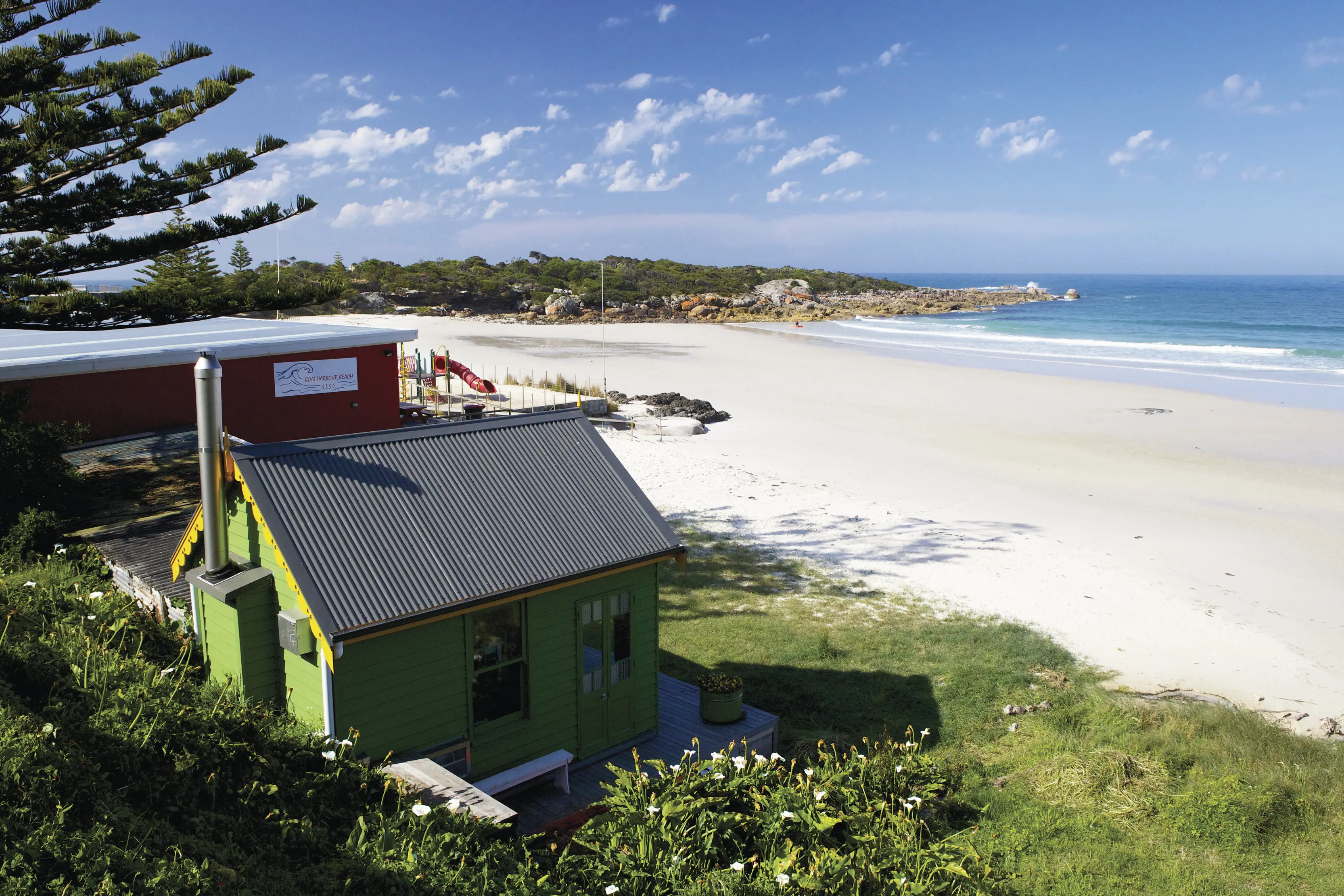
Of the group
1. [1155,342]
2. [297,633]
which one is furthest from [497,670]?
[1155,342]

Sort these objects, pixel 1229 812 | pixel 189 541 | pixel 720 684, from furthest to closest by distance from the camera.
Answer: pixel 720 684 → pixel 189 541 → pixel 1229 812

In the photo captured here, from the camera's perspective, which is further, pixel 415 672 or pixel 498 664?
pixel 498 664

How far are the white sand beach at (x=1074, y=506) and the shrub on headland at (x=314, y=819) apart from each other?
5.82 m

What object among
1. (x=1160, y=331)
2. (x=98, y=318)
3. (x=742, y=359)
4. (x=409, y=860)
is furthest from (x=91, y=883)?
(x=1160, y=331)

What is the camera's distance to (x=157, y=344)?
16453 millimetres

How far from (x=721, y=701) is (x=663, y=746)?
72 centimetres

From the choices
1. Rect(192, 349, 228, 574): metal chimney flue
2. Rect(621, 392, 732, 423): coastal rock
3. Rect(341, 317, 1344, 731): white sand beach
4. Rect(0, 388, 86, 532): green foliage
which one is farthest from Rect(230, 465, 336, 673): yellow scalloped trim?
Rect(621, 392, 732, 423): coastal rock

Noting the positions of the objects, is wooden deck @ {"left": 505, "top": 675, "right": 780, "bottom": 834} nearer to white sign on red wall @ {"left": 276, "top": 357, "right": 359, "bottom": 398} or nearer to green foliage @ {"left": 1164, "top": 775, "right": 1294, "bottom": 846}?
green foliage @ {"left": 1164, "top": 775, "right": 1294, "bottom": 846}

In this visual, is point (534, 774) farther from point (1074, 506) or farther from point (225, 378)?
point (1074, 506)

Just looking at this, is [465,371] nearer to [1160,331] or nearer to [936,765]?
[936,765]

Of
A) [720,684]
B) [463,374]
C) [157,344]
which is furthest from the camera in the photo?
[463,374]

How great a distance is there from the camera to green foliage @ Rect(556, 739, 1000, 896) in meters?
5.23

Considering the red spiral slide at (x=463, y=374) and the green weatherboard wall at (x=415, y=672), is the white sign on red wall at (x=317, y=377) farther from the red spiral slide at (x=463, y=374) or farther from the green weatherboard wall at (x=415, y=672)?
the green weatherboard wall at (x=415, y=672)

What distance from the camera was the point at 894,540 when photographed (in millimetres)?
15422
